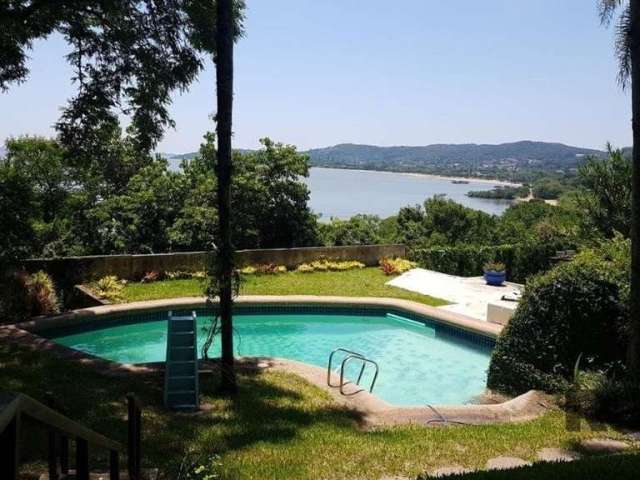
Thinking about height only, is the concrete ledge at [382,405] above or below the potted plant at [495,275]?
below

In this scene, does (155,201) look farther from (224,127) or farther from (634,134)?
(634,134)

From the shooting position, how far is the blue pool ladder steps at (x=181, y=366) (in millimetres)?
7184

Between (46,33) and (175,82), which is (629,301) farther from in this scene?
(46,33)

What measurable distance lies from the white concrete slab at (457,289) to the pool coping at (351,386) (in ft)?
3.39

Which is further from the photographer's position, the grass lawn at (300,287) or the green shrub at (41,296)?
the grass lawn at (300,287)

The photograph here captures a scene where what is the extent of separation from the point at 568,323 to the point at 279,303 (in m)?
8.12

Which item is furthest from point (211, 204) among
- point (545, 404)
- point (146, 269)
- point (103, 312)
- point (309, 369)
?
point (545, 404)

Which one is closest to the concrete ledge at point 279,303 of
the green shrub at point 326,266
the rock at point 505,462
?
the green shrub at point 326,266

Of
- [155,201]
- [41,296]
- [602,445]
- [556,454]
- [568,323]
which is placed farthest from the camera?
[155,201]

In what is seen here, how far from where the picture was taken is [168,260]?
1659cm

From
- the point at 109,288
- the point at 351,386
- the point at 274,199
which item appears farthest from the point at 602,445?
the point at 274,199

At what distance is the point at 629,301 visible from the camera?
23.9 ft

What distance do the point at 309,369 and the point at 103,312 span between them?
5.90 metres

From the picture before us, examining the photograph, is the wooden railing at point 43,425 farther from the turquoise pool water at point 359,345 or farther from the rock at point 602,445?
the turquoise pool water at point 359,345
